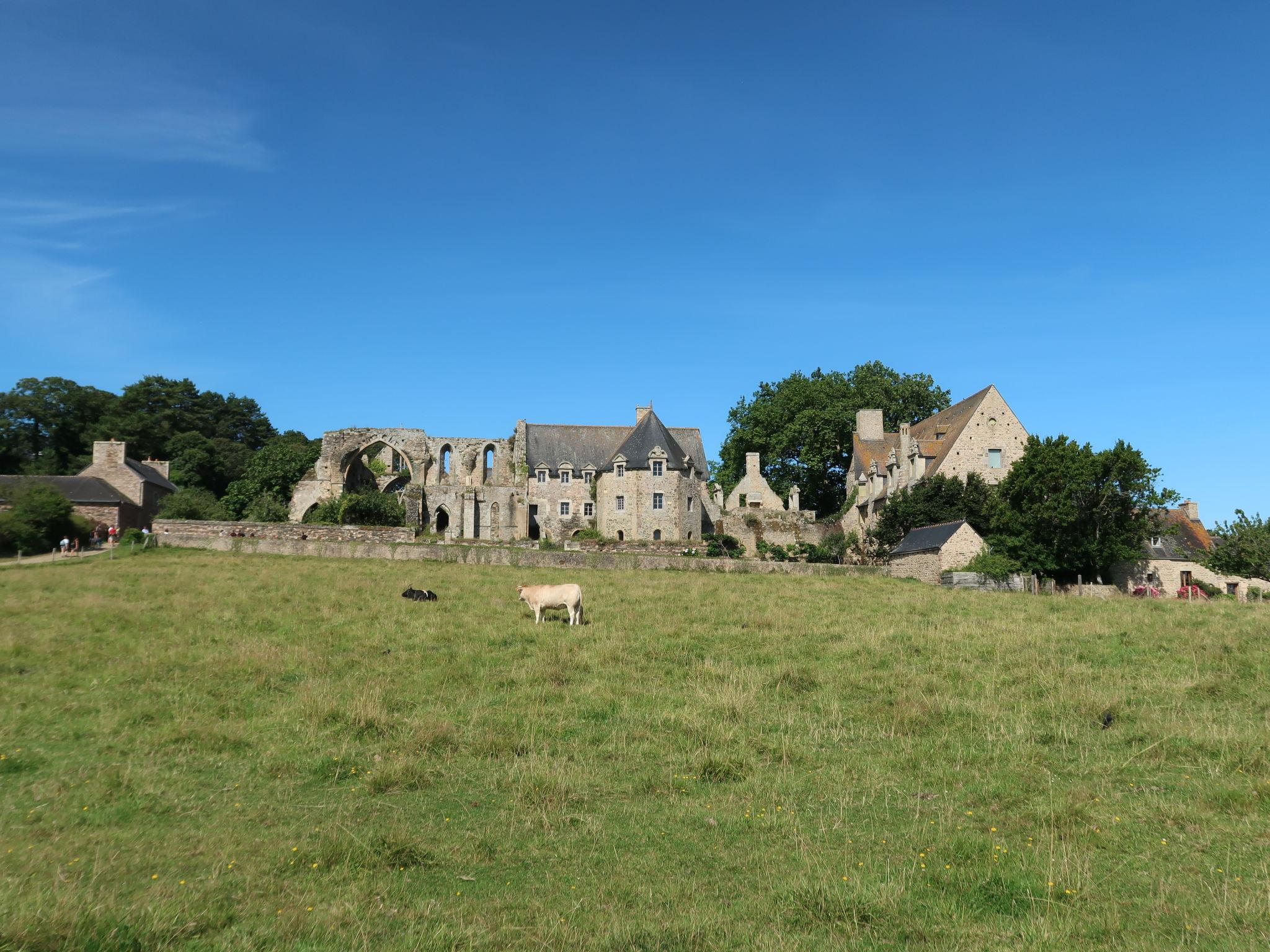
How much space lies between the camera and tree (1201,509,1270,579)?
1681 inches

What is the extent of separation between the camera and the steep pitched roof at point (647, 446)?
59.7 m

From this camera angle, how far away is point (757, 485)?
229 ft

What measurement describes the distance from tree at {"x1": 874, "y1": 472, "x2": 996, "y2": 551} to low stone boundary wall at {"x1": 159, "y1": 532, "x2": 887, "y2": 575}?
10.1m

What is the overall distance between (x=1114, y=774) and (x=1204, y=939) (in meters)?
4.02

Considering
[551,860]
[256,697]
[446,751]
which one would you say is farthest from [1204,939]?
[256,697]

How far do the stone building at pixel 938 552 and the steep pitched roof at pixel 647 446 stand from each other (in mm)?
19509

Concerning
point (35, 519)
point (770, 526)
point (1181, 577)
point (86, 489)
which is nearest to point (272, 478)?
point (86, 489)

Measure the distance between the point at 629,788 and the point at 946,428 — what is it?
48931mm

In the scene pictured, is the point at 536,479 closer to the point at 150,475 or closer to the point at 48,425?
the point at 150,475

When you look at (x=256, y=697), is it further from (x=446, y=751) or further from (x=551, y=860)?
(x=551, y=860)

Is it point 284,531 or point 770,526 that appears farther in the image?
point 770,526

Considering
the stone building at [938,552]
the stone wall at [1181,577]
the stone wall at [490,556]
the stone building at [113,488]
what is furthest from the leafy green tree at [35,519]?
the stone wall at [1181,577]

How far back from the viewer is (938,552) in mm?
41094

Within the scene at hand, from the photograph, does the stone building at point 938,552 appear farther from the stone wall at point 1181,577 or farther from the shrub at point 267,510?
the shrub at point 267,510
